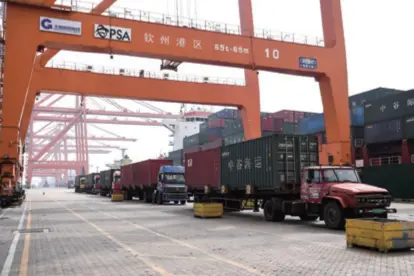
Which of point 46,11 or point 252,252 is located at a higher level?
point 46,11

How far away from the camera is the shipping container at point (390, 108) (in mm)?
35312

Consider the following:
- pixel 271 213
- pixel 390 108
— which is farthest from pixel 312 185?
pixel 390 108

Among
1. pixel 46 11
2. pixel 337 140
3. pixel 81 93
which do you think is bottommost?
pixel 337 140

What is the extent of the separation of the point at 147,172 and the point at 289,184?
19.0 metres

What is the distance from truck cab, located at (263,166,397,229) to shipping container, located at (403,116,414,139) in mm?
22771

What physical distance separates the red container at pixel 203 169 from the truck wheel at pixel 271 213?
4.39m

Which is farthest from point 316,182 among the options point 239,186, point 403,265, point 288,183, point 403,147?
point 403,147

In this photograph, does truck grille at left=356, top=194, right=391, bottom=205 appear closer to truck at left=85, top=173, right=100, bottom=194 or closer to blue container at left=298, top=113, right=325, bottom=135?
blue container at left=298, top=113, right=325, bottom=135

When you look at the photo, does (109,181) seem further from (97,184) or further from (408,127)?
(408,127)

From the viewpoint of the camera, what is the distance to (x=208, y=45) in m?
21.0

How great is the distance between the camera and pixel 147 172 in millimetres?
33219

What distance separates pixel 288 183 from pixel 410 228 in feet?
23.0

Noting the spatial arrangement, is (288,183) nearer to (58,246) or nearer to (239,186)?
(239,186)

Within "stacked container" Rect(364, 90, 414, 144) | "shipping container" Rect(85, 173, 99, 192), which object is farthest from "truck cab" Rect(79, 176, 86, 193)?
"stacked container" Rect(364, 90, 414, 144)
